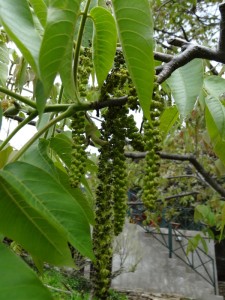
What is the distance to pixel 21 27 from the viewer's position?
69 cm

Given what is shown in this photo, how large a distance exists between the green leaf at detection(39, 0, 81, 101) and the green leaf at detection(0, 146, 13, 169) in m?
0.23

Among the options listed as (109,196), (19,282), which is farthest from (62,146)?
(19,282)

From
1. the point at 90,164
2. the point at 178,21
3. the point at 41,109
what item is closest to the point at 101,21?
the point at 41,109

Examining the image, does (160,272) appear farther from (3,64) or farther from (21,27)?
(21,27)

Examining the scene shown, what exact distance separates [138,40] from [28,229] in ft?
1.12

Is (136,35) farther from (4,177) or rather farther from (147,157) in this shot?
(4,177)

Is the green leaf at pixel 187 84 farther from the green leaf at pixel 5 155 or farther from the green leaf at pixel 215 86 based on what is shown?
the green leaf at pixel 5 155

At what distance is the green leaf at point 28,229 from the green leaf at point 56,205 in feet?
0.11


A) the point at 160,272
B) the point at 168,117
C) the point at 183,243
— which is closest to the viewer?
the point at 168,117

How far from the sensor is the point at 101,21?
32.4 inches

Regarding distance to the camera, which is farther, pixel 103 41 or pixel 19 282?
pixel 103 41

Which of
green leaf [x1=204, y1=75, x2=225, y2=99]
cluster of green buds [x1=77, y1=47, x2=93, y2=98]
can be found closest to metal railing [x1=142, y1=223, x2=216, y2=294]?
green leaf [x1=204, y1=75, x2=225, y2=99]

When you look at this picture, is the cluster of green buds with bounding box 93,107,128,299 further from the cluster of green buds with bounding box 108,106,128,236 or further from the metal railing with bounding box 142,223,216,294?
the metal railing with bounding box 142,223,216,294

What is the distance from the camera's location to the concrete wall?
10.5 meters
